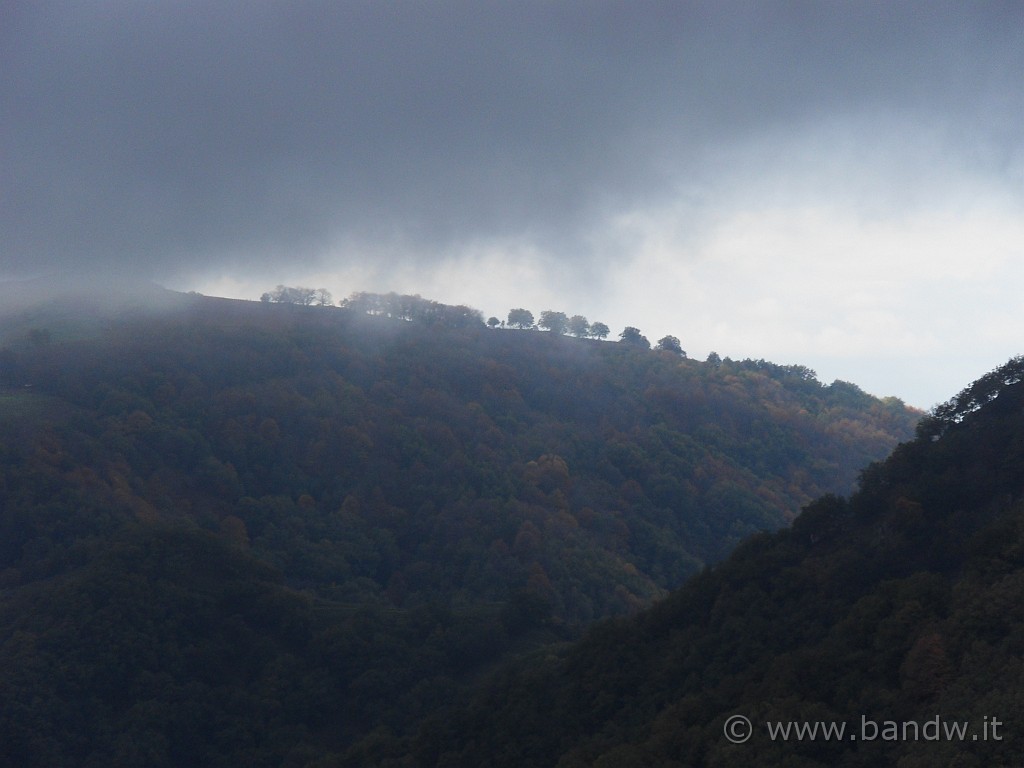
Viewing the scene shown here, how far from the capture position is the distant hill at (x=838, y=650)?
3008 cm

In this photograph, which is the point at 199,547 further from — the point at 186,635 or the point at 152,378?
the point at 152,378

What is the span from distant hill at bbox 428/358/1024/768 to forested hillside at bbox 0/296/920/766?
12.2m

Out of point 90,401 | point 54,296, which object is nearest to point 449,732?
point 90,401

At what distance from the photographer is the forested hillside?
219 feet

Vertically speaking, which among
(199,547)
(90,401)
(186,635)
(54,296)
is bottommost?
(186,635)

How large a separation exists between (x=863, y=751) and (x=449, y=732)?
76.6ft

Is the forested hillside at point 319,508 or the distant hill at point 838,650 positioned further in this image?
the forested hillside at point 319,508

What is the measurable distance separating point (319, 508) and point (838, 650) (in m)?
98.4

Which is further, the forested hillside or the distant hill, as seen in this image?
the forested hillside

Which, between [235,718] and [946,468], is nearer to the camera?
[946,468]

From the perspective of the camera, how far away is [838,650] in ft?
119

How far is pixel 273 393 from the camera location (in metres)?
152

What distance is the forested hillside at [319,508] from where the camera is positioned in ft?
219

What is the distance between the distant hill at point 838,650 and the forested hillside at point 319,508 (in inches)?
482
